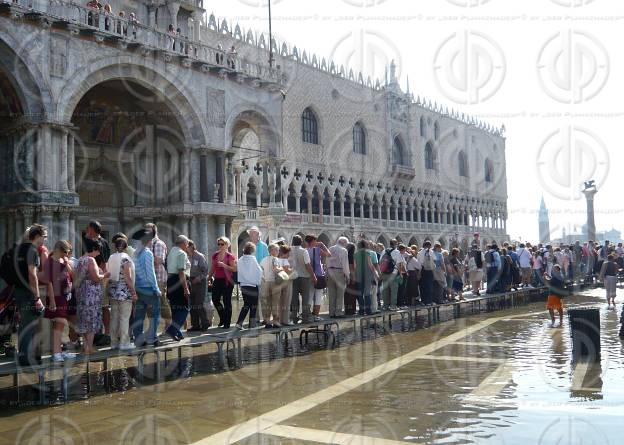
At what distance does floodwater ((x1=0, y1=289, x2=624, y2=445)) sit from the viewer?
203 inches

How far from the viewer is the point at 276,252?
967cm

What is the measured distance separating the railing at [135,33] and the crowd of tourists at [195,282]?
324 inches

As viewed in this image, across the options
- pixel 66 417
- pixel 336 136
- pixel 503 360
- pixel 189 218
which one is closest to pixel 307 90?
pixel 336 136

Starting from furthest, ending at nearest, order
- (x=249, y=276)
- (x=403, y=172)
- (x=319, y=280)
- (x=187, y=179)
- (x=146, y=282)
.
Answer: (x=403, y=172), (x=187, y=179), (x=319, y=280), (x=249, y=276), (x=146, y=282)

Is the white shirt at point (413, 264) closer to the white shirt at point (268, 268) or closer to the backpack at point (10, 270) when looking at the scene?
the white shirt at point (268, 268)

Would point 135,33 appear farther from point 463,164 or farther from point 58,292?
point 463,164

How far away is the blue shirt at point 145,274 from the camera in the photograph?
25.4 feet

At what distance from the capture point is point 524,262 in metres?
18.4

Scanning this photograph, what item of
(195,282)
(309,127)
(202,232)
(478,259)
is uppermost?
(309,127)

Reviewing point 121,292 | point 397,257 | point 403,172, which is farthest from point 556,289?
point 403,172

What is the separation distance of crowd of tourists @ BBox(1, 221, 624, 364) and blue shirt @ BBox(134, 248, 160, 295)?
0.01 metres

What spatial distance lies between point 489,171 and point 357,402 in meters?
55.3

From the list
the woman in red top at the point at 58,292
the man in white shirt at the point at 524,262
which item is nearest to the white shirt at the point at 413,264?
the man in white shirt at the point at 524,262

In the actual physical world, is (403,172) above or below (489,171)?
below
